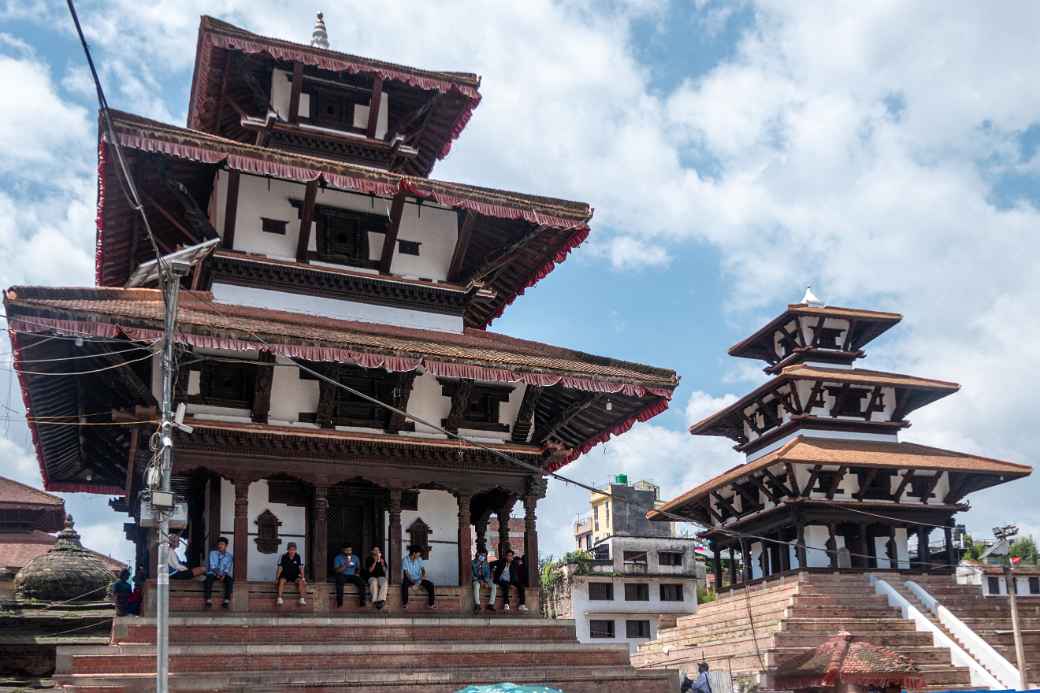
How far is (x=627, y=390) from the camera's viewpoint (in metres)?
20.3

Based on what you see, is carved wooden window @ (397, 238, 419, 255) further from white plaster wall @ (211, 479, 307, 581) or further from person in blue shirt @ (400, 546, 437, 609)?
person in blue shirt @ (400, 546, 437, 609)

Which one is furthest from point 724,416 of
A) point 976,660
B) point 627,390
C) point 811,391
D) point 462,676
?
point 462,676

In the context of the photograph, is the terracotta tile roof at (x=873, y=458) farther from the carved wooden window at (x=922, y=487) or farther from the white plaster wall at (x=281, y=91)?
the white plaster wall at (x=281, y=91)

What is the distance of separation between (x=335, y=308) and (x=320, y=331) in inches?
94.1

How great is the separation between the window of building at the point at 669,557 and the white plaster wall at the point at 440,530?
49.0 m

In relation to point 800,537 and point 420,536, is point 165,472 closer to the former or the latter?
point 420,536

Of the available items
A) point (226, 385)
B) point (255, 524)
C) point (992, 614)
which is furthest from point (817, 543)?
point (226, 385)

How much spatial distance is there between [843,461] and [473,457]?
989 inches

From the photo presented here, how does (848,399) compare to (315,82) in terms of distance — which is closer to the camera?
(315,82)

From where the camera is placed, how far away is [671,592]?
65000 millimetres

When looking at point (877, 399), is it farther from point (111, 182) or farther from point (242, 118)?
point (111, 182)

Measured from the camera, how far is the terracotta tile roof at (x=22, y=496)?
4194 cm

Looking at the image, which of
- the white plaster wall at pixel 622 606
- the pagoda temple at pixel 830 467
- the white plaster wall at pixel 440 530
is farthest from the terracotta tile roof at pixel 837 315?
the white plaster wall at pixel 440 530

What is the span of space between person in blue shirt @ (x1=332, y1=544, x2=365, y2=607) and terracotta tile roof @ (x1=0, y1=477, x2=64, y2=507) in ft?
88.7
